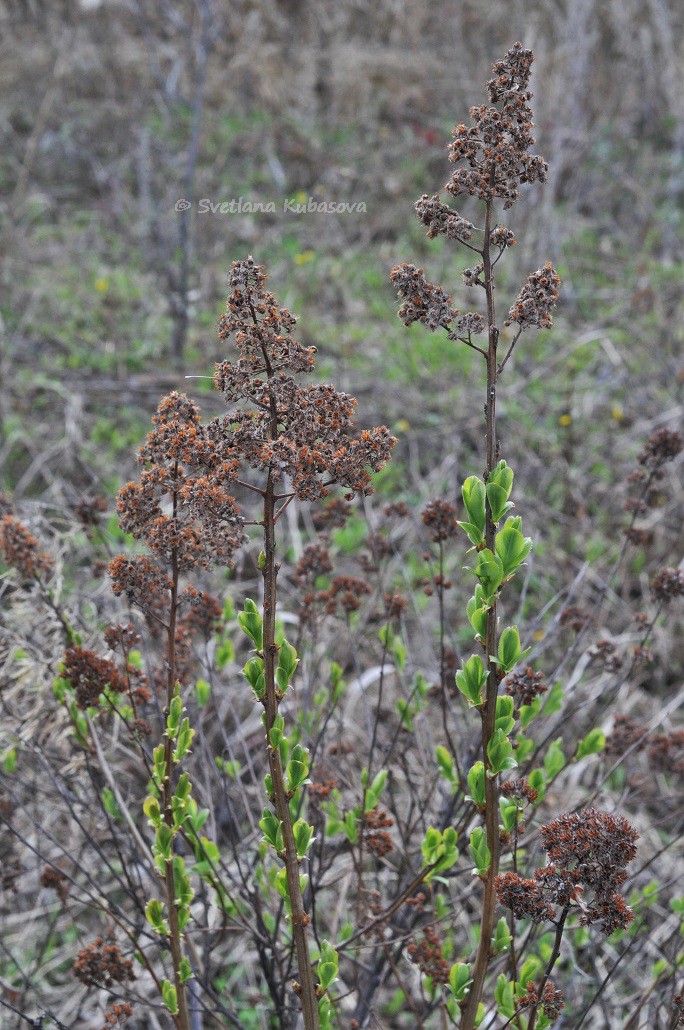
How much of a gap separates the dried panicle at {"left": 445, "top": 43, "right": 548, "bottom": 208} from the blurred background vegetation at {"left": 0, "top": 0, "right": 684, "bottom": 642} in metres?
2.17

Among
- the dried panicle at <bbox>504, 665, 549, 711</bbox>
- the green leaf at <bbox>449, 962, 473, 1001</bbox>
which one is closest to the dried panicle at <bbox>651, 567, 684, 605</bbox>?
the dried panicle at <bbox>504, 665, 549, 711</bbox>

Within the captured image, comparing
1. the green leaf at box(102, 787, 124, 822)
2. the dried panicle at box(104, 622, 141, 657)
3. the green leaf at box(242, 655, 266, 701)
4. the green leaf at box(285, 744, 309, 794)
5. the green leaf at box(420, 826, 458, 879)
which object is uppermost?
the green leaf at box(242, 655, 266, 701)

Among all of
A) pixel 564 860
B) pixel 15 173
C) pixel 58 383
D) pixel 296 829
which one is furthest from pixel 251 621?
pixel 15 173

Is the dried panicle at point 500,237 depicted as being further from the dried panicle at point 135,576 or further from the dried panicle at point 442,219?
the dried panicle at point 135,576

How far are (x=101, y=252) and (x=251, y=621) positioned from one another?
715 cm

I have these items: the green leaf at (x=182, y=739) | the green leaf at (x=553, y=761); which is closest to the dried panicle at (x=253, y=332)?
the green leaf at (x=182, y=739)

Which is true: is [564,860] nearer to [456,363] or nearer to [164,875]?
[164,875]

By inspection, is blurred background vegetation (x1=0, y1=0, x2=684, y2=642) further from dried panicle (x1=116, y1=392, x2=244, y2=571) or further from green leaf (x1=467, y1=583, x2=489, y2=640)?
green leaf (x1=467, y1=583, x2=489, y2=640)

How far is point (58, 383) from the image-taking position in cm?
532

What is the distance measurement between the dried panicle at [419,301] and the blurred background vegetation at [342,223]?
6.95 ft

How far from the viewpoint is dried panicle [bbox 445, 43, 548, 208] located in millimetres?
1451

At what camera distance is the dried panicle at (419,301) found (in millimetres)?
1433

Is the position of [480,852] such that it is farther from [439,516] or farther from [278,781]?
[439,516]

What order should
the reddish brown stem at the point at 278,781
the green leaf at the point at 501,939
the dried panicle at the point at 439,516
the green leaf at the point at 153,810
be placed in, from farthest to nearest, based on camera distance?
the dried panicle at the point at 439,516
the green leaf at the point at 153,810
the green leaf at the point at 501,939
the reddish brown stem at the point at 278,781
